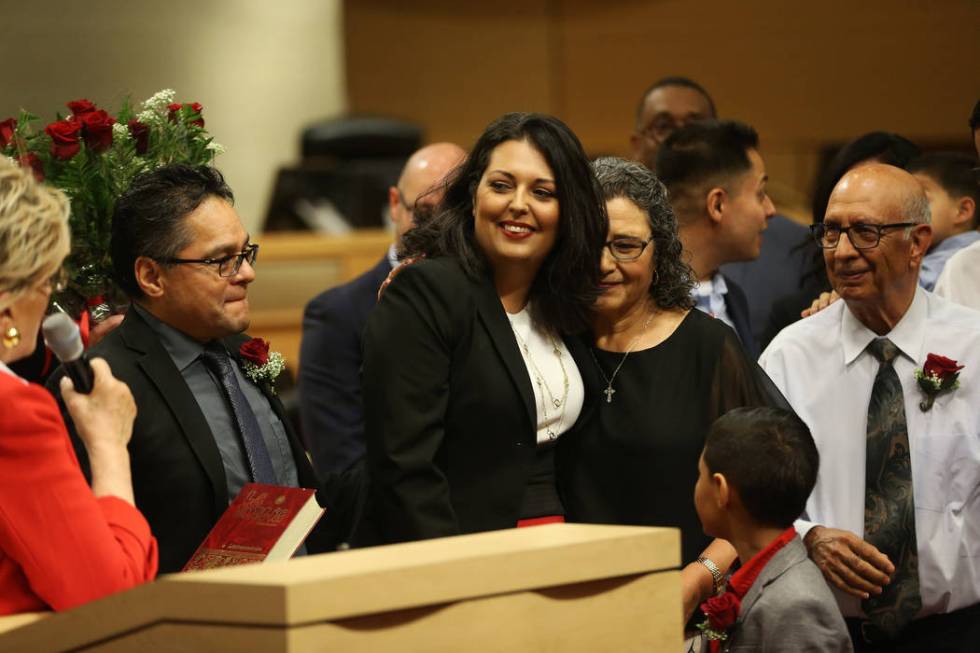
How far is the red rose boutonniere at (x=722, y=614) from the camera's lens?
236cm

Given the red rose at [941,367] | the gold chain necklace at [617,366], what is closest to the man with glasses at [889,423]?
the red rose at [941,367]

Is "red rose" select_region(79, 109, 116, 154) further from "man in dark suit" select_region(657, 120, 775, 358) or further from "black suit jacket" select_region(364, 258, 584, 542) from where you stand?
"man in dark suit" select_region(657, 120, 775, 358)

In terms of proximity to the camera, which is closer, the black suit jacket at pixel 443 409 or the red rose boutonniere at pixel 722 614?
the red rose boutonniere at pixel 722 614

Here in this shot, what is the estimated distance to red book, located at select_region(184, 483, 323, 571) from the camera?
7.57 feet

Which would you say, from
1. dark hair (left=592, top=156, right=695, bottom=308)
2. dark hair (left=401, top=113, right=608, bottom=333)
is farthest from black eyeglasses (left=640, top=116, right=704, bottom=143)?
dark hair (left=401, top=113, right=608, bottom=333)

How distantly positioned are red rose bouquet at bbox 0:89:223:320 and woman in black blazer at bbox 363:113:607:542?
63cm

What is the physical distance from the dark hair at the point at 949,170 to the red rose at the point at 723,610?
7.34ft

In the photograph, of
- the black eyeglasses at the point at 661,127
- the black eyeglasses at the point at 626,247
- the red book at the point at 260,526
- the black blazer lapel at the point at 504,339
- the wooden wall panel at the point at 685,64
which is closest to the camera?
the red book at the point at 260,526

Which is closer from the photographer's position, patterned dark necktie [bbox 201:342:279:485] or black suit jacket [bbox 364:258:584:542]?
black suit jacket [bbox 364:258:584:542]

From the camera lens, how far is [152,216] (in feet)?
8.64

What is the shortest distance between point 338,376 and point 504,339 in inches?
62.3

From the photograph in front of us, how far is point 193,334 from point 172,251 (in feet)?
0.56

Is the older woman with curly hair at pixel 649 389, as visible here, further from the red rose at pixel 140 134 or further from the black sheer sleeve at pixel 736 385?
the red rose at pixel 140 134

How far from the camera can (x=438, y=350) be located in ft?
8.36
